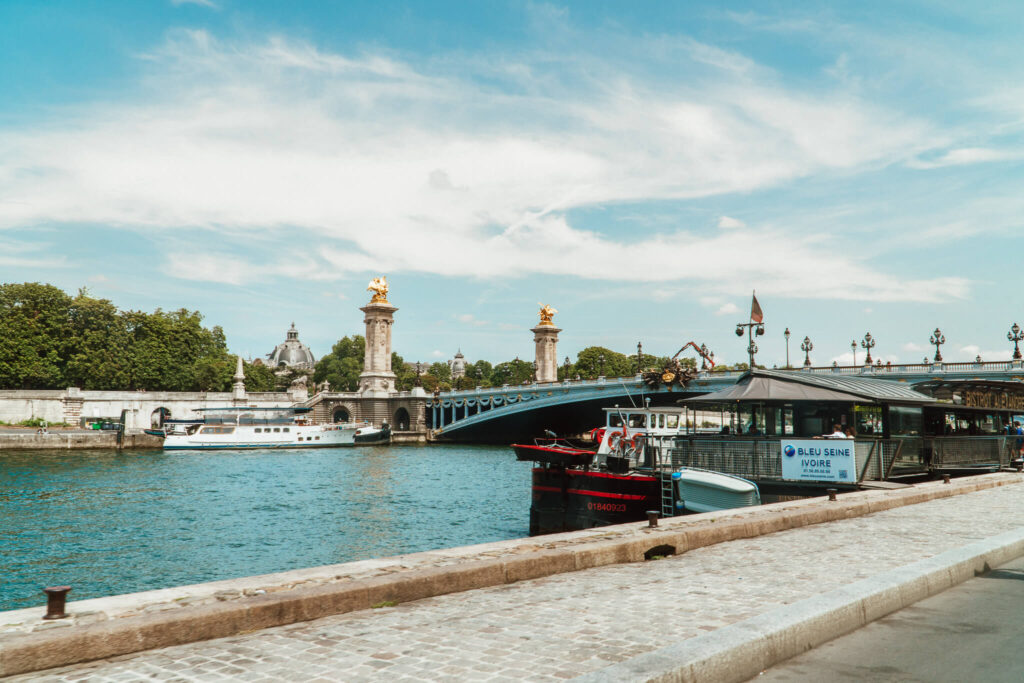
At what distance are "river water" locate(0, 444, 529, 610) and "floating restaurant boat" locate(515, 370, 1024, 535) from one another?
3502 millimetres

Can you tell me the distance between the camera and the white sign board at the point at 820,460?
61.2ft

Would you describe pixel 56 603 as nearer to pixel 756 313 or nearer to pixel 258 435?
pixel 756 313

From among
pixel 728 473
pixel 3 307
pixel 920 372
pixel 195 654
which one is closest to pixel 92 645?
pixel 195 654

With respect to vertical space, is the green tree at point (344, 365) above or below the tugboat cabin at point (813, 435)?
above

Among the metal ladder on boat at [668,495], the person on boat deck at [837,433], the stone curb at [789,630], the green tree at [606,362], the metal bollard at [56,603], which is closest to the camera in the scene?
the stone curb at [789,630]

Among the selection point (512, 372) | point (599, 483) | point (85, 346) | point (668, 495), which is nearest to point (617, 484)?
point (599, 483)

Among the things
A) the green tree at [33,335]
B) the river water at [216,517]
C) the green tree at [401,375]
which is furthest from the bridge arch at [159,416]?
the green tree at [401,375]

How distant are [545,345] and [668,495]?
8487cm

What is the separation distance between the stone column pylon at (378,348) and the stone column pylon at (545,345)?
64.2 ft

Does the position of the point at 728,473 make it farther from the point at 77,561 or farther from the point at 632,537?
the point at 77,561

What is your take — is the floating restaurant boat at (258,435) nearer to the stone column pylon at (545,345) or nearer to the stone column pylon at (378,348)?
the stone column pylon at (378,348)

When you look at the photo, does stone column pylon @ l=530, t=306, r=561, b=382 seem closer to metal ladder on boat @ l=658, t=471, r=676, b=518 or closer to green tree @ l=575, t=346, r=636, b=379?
green tree @ l=575, t=346, r=636, b=379

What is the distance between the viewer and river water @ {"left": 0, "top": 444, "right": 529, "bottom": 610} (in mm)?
20516

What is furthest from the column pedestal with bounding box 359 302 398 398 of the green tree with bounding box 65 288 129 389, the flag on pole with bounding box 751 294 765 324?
the flag on pole with bounding box 751 294 765 324
